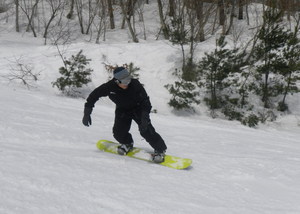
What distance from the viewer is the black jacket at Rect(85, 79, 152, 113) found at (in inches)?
159

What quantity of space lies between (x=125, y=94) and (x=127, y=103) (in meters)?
0.14

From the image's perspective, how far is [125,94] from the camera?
4.06m

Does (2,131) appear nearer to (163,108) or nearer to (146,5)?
(163,108)

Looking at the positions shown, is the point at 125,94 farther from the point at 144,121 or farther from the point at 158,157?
the point at 158,157

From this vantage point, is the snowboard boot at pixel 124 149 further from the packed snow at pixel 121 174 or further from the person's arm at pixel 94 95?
the person's arm at pixel 94 95

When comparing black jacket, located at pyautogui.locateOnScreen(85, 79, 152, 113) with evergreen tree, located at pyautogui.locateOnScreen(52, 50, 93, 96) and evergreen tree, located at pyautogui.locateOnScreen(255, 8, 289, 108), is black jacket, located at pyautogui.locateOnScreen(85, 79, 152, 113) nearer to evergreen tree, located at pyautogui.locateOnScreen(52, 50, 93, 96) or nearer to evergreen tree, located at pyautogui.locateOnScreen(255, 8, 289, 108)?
evergreen tree, located at pyautogui.locateOnScreen(52, 50, 93, 96)

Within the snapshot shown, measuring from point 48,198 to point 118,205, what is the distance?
596 mm

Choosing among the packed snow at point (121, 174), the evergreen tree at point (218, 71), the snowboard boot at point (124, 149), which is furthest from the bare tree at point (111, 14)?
the snowboard boot at point (124, 149)

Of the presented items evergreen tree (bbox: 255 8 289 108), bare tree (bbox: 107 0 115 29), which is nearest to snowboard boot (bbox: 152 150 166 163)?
evergreen tree (bbox: 255 8 289 108)

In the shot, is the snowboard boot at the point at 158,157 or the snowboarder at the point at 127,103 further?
the snowboard boot at the point at 158,157

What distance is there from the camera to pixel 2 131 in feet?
16.3

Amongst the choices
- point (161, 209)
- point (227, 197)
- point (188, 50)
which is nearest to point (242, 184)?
point (227, 197)

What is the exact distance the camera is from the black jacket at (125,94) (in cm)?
404

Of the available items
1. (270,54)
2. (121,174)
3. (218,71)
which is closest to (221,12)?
(270,54)
